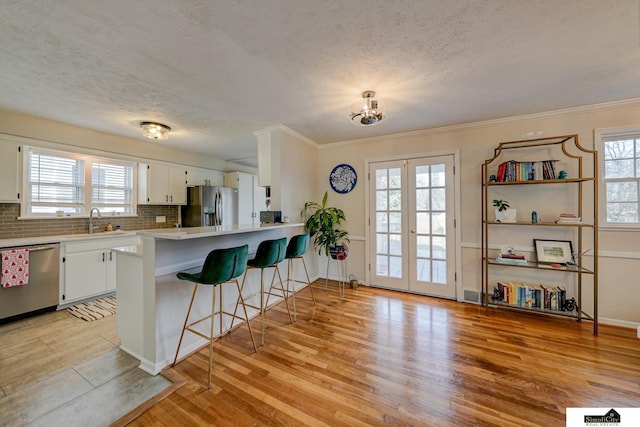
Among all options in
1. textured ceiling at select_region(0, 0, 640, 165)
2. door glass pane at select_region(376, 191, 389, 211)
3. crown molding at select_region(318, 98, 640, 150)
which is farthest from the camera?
door glass pane at select_region(376, 191, 389, 211)

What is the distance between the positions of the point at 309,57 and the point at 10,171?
380cm

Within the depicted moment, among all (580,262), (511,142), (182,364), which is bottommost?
(182,364)

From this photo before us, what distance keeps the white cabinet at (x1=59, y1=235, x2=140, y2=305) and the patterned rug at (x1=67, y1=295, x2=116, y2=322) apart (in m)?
0.10

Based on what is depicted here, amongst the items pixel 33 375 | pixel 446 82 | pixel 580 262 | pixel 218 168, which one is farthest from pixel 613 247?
pixel 218 168

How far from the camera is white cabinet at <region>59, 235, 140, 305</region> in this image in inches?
118

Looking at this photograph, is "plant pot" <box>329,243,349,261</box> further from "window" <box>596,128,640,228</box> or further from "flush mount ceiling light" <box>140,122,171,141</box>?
"window" <box>596,128,640,228</box>

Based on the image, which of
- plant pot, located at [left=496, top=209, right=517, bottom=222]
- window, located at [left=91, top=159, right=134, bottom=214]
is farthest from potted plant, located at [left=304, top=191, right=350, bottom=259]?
window, located at [left=91, top=159, right=134, bottom=214]

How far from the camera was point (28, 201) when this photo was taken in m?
2.97

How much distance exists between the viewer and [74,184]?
11.0 ft

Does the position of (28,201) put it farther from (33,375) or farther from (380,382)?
(380,382)

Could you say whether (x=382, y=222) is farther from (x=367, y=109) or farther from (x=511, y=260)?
(x=367, y=109)

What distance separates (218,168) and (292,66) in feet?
12.7

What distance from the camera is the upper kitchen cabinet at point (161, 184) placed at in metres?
4.03

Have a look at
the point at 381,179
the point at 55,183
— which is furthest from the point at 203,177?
the point at 381,179
